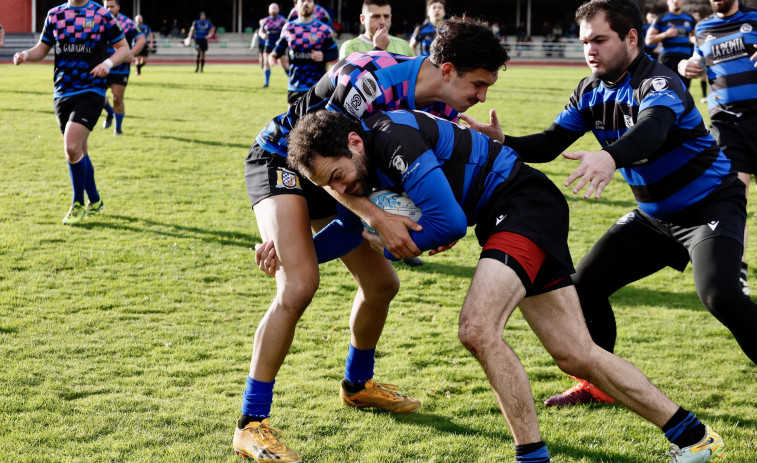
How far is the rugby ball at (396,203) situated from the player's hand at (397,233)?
77 millimetres

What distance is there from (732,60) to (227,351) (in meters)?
4.99

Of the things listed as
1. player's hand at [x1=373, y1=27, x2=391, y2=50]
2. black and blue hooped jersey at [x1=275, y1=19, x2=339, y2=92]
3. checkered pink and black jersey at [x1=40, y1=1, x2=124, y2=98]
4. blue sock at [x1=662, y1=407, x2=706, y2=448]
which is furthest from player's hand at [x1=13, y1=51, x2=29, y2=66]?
blue sock at [x1=662, y1=407, x2=706, y2=448]

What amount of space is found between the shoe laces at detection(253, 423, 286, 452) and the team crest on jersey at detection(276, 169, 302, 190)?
1.19 metres

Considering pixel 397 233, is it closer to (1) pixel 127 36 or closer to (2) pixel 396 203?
(2) pixel 396 203

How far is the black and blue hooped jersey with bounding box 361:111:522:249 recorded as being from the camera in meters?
3.34

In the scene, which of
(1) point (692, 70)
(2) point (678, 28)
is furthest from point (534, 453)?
(2) point (678, 28)

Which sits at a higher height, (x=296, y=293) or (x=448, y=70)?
(x=448, y=70)

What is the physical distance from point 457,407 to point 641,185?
1.61 metres

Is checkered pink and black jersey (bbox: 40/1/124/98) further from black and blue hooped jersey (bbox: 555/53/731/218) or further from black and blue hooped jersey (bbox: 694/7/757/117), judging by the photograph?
black and blue hooped jersey (bbox: 694/7/757/117)

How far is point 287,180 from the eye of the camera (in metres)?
4.02

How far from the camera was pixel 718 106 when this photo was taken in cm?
695

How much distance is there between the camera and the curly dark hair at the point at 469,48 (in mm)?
3689

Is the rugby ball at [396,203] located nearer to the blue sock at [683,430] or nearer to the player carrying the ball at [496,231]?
the player carrying the ball at [496,231]

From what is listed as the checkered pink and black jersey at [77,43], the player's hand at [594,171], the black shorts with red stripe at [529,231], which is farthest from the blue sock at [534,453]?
the checkered pink and black jersey at [77,43]
